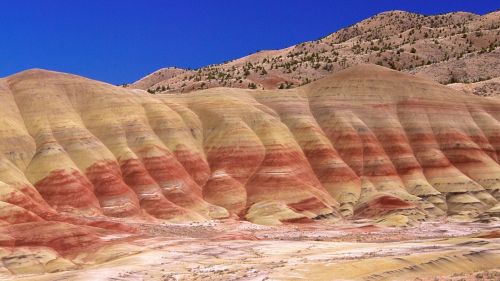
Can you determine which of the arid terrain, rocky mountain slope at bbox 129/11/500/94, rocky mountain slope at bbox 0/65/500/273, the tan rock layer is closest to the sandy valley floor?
the arid terrain

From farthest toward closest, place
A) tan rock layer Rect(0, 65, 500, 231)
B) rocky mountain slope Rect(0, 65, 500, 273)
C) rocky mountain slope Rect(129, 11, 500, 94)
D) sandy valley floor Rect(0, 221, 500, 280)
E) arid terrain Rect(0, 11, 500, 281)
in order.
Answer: rocky mountain slope Rect(129, 11, 500, 94)
tan rock layer Rect(0, 65, 500, 231)
rocky mountain slope Rect(0, 65, 500, 273)
arid terrain Rect(0, 11, 500, 281)
sandy valley floor Rect(0, 221, 500, 280)

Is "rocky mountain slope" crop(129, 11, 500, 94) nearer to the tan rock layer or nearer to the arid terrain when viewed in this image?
the arid terrain

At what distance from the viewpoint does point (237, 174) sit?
290 ft

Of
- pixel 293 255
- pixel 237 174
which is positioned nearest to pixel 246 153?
pixel 237 174

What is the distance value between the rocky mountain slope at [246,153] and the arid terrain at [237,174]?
0.24 metres

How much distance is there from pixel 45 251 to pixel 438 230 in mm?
Result: 43261

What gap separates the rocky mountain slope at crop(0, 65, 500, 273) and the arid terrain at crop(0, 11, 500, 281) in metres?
0.24

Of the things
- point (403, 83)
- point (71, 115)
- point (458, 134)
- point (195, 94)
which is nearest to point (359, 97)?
point (403, 83)

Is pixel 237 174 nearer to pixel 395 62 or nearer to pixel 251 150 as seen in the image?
pixel 251 150

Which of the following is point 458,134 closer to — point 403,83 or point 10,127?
point 403,83

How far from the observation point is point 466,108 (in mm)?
105938

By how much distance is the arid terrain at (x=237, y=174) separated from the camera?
57625mm

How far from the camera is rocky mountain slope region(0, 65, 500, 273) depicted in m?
78.1

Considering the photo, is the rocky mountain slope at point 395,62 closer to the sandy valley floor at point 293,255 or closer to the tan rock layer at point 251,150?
the tan rock layer at point 251,150
